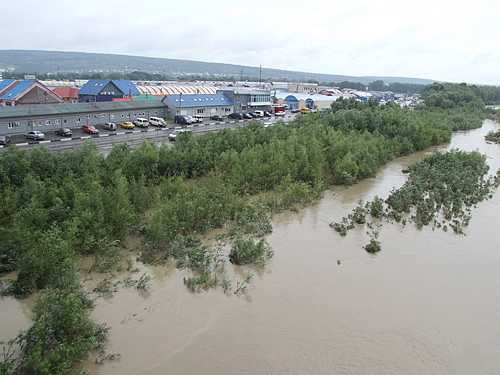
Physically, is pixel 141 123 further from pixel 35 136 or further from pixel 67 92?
pixel 67 92

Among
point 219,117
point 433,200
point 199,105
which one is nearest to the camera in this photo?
point 433,200

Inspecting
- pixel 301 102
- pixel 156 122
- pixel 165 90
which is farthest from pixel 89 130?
Result: pixel 301 102

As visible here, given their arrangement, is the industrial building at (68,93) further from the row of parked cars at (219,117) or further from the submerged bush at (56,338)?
the submerged bush at (56,338)

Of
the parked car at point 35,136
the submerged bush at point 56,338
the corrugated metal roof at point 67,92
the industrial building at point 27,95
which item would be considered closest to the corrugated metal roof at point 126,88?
the corrugated metal roof at point 67,92

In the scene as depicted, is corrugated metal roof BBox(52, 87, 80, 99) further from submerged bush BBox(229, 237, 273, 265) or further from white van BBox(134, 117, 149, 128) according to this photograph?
submerged bush BBox(229, 237, 273, 265)

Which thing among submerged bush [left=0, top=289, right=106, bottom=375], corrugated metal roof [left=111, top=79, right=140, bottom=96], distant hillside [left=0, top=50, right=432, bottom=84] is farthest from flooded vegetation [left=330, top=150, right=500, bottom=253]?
distant hillside [left=0, top=50, right=432, bottom=84]

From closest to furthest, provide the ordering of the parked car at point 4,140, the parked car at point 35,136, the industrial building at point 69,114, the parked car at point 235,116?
the parked car at point 4,140 → the parked car at point 35,136 → the industrial building at point 69,114 → the parked car at point 235,116

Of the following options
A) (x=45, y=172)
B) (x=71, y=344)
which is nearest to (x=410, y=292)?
(x=71, y=344)
